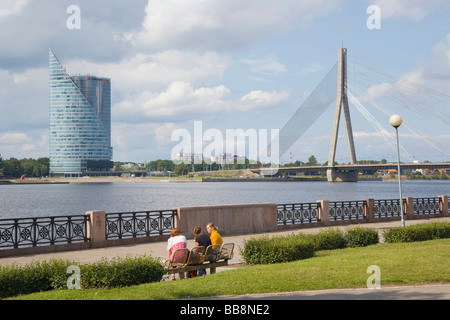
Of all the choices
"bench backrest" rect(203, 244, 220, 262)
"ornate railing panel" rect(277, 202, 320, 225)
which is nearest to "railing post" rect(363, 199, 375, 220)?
"ornate railing panel" rect(277, 202, 320, 225)

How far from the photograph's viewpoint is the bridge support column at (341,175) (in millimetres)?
98875

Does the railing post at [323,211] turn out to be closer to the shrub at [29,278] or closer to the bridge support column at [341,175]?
the shrub at [29,278]

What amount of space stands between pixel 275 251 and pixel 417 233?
5112 mm

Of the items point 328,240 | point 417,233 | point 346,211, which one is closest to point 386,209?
point 346,211

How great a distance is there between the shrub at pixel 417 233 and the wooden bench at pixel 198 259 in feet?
18.4

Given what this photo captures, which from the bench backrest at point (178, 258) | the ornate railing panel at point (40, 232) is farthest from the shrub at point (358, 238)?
the ornate railing panel at point (40, 232)

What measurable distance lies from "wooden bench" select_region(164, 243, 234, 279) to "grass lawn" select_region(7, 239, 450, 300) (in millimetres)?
740

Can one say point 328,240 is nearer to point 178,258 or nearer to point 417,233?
point 417,233
